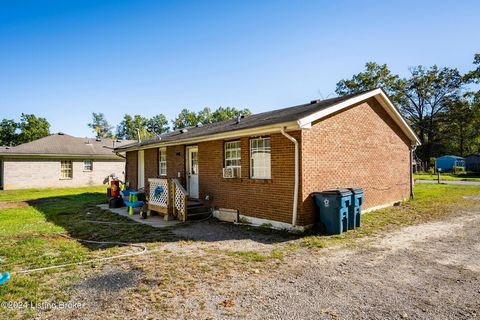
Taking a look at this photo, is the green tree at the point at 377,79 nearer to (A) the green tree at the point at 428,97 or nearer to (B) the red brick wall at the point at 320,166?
(A) the green tree at the point at 428,97

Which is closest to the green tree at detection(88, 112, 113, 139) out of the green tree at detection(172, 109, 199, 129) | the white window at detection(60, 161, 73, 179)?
the green tree at detection(172, 109, 199, 129)

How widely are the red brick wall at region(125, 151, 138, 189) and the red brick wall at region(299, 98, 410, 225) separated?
11.7 metres

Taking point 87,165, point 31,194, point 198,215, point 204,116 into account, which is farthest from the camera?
point 204,116

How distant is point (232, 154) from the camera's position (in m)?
9.84

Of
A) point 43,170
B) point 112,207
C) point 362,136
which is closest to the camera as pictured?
point 362,136

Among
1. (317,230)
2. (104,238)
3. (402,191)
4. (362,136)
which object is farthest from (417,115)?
(104,238)

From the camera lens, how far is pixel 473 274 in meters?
4.84

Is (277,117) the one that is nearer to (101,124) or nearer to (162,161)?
(162,161)

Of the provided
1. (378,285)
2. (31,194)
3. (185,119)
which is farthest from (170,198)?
(185,119)

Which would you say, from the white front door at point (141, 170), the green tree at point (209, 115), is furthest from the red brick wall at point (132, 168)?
the green tree at point (209, 115)

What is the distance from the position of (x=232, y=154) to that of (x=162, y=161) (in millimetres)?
5430

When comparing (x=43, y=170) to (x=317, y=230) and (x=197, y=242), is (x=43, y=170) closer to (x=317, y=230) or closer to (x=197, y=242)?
(x=197, y=242)

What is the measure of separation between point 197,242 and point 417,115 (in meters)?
55.5

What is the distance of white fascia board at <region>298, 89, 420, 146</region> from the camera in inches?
303
